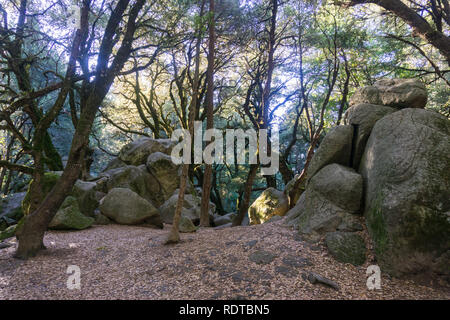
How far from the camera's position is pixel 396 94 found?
5.86 meters

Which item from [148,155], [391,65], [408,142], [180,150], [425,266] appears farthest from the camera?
[180,150]

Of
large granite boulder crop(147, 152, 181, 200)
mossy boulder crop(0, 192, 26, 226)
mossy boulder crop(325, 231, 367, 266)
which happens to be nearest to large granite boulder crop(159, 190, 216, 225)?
large granite boulder crop(147, 152, 181, 200)

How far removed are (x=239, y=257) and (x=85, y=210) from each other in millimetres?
7052

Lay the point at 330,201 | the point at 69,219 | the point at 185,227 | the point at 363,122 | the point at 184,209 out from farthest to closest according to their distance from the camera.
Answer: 1. the point at 184,209
2. the point at 185,227
3. the point at 69,219
4. the point at 363,122
5. the point at 330,201

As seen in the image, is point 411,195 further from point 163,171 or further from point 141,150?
point 141,150

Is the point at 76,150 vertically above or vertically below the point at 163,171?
above

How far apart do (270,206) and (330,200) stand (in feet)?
16.2

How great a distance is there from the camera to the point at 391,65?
8.73m

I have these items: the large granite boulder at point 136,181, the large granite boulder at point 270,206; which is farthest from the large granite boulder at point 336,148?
Answer: the large granite boulder at point 136,181

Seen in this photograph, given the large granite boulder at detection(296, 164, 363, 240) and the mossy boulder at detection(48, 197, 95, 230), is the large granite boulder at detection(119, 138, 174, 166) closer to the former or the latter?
the mossy boulder at detection(48, 197, 95, 230)

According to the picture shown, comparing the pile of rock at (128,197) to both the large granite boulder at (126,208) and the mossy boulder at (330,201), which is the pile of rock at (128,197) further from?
the mossy boulder at (330,201)

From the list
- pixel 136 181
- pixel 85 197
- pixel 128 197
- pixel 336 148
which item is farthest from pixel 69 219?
pixel 336 148
